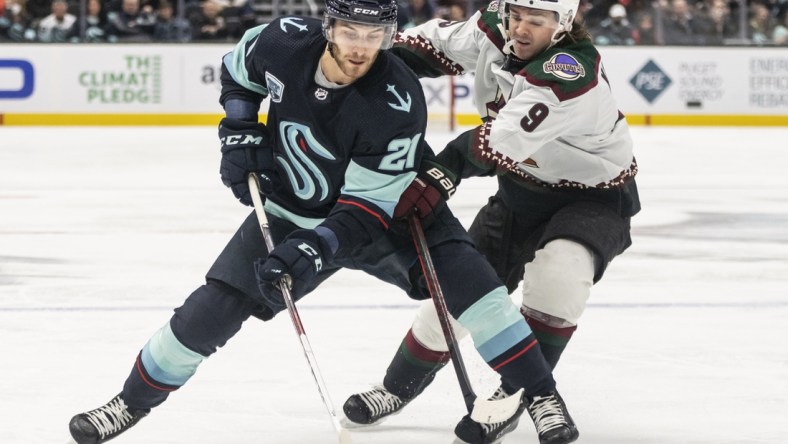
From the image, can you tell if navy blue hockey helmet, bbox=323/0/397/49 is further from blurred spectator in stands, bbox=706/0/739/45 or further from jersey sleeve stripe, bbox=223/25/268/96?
blurred spectator in stands, bbox=706/0/739/45

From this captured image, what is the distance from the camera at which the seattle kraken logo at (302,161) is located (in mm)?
2486

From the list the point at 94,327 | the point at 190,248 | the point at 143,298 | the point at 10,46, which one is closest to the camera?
the point at 94,327

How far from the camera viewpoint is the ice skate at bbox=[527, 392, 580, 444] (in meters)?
2.46

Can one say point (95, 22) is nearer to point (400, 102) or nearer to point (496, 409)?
point (400, 102)

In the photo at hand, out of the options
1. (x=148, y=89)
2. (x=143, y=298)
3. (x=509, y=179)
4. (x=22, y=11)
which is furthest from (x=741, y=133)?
(x=509, y=179)

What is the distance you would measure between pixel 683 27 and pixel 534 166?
8592 millimetres

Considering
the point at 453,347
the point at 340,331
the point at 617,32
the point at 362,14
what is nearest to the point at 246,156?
the point at 362,14

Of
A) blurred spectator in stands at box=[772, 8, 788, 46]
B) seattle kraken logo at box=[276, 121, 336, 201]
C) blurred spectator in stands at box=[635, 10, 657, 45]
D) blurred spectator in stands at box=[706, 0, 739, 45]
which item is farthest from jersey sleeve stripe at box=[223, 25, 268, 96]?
blurred spectator in stands at box=[772, 8, 788, 46]

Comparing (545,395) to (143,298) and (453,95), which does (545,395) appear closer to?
(143,298)

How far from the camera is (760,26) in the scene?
11.0m

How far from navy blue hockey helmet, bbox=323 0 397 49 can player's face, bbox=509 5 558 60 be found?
0.31 meters

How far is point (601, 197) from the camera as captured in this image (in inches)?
109

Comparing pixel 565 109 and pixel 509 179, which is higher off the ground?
pixel 565 109

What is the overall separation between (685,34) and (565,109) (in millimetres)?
8748
